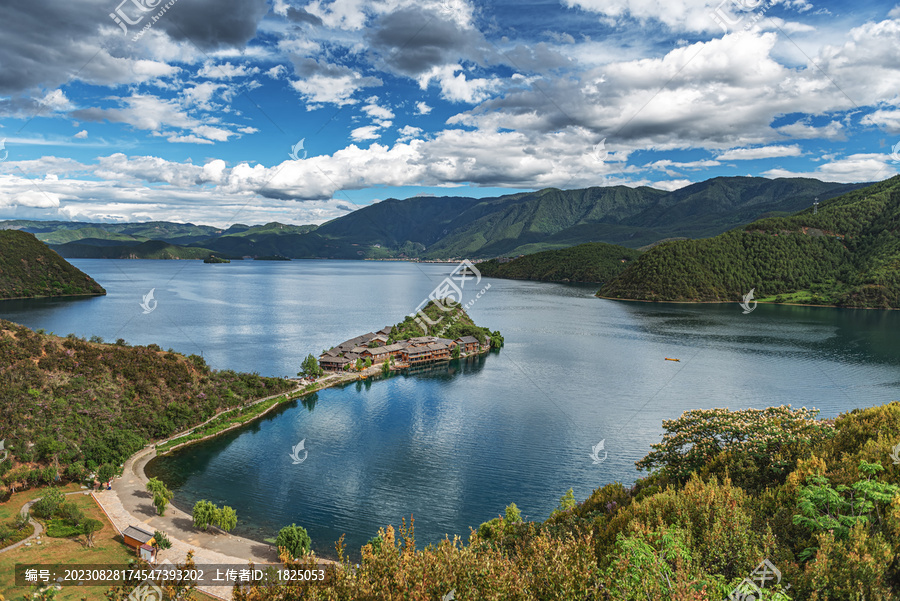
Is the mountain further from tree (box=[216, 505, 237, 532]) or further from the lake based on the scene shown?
tree (box=[216, 505, 237, 532])

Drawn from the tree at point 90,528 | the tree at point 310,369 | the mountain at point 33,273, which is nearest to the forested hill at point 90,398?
the tree at point 90,528

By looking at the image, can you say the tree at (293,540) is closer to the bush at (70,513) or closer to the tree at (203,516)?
the tree at (203,516)

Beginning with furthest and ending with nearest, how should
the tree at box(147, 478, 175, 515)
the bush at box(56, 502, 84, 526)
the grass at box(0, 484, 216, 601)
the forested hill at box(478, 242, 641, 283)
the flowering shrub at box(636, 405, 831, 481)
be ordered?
the forested hill at box(478, 242, 641, 283)
the tree at box(147, 478, 175, 515)
the bush at box(56, 502, 84, 526)
the flowering shrub at box(636, 405, 831, 481)
the grass at box(0, 484, 216, 601)

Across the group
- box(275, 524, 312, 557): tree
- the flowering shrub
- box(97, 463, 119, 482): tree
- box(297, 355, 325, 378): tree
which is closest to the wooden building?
box(275, 524, 312, 557): tree

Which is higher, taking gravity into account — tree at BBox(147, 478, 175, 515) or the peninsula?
the peninsula

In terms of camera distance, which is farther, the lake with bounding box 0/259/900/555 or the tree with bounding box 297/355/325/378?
the tree with bounding box 297/355/325/378

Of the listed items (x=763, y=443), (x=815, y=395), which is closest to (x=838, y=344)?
(x=815, y=395)
